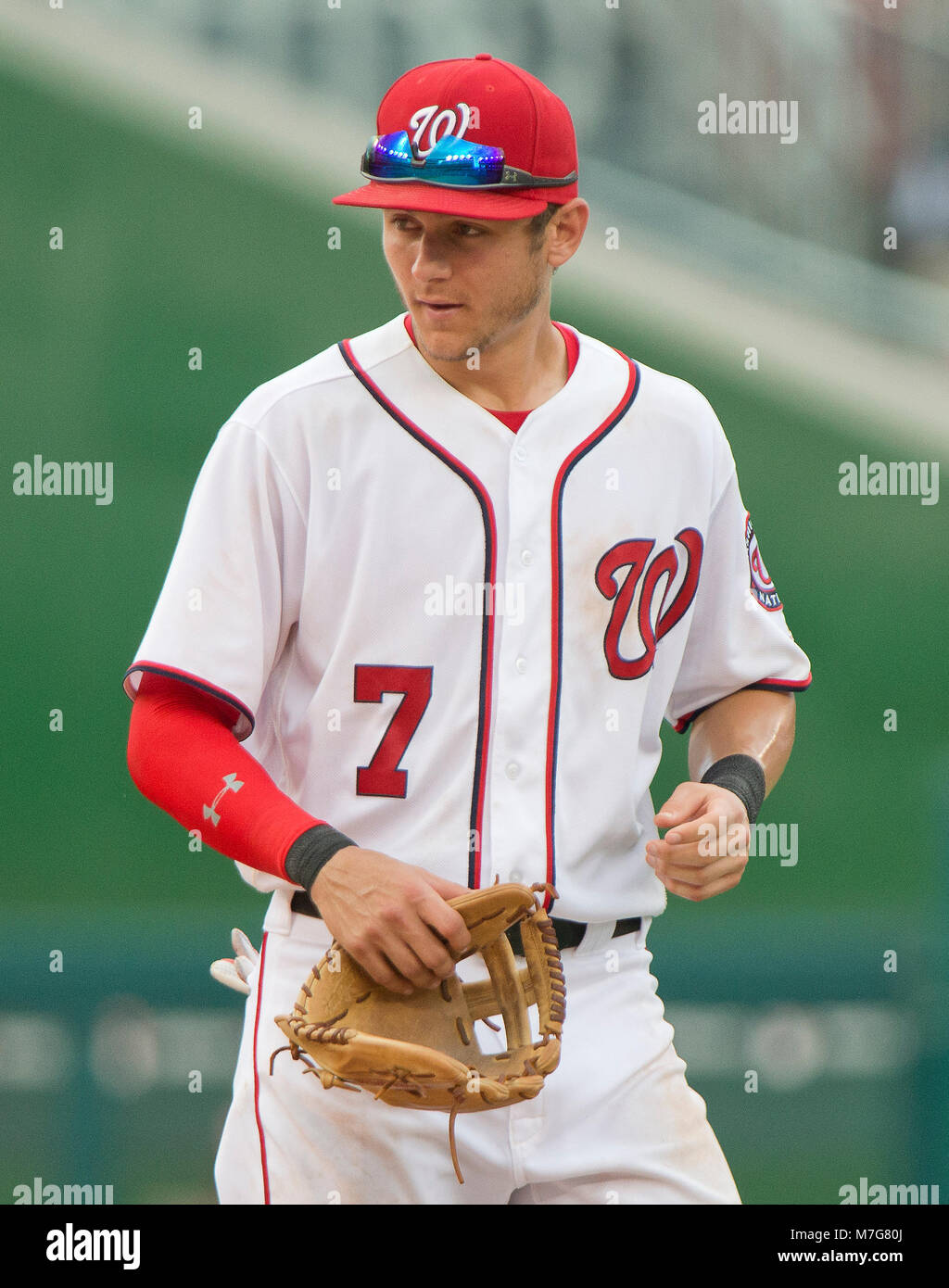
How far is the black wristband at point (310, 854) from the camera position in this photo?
163cm

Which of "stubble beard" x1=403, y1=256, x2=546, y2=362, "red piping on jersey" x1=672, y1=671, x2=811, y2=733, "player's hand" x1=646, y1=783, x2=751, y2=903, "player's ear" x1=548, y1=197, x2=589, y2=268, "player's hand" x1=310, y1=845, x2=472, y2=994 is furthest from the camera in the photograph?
"red piping on jersey" x1=672, y1=671, x2=811, y2=733

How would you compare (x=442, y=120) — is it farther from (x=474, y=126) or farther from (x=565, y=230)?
(x=565, y=230)

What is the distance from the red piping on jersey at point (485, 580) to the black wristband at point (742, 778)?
296 millimetres

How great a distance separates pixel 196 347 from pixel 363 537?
1.72 meters

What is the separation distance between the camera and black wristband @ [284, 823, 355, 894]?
163cm

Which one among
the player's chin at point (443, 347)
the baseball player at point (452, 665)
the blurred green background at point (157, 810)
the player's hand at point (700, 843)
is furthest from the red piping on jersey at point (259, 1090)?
the blurred green background at point (157, 810)

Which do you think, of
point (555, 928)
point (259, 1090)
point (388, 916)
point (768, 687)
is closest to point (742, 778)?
point (768, 687)

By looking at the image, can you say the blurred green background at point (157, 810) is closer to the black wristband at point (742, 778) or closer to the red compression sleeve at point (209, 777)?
the black wristband at point (742, 778)

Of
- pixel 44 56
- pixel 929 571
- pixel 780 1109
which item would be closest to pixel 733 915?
pixel 780 1109

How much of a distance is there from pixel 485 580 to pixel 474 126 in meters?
0.49

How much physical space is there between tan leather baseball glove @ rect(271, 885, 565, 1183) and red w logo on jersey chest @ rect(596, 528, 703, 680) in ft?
1.08

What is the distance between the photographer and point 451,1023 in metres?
1.78

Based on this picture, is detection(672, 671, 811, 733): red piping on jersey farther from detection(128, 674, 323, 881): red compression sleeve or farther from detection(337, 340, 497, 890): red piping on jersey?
detection(128, 674, 323, 881): red compression sleeve

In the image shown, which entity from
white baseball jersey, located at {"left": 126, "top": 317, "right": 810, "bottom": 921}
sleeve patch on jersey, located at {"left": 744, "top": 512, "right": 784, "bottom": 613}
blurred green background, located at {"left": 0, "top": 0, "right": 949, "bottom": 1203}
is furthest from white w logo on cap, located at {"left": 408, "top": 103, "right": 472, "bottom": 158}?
blurred green background, located at {"left": 0, "top": 0, "right": 949, "bottom": 1203}
